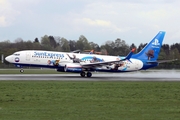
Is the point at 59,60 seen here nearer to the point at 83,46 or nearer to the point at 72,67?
the point at 72,67

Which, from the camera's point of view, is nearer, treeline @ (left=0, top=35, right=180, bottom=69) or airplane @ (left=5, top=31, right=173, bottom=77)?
airplane @ (left=5, top=31, right=173, bottom=77)

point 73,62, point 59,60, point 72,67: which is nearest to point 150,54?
point 73,62

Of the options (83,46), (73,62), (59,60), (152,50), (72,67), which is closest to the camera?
(72,67)
